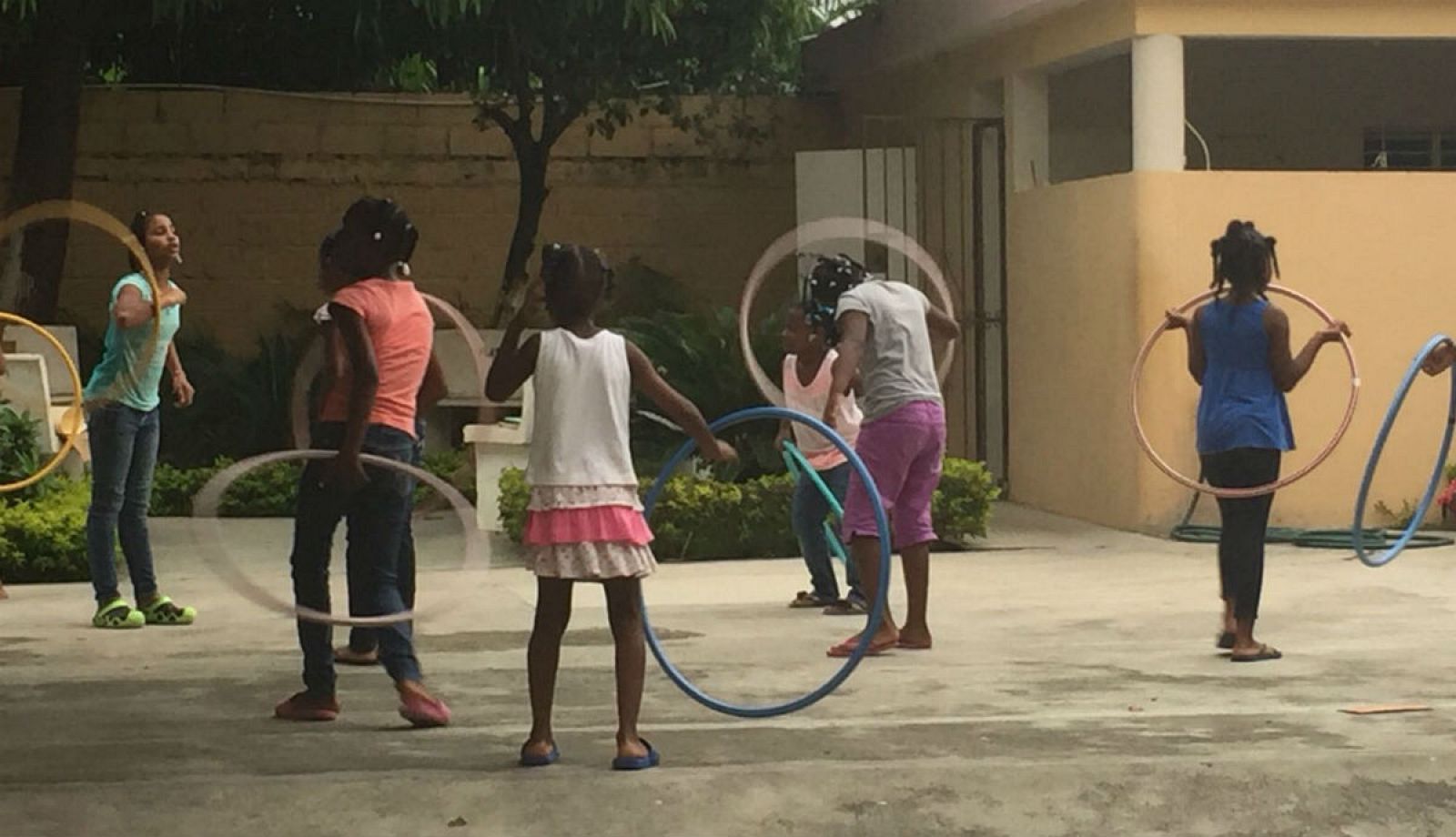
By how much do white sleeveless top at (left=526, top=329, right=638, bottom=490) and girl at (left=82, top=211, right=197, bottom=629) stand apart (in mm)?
3301

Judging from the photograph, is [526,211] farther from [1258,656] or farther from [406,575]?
[1258,656]

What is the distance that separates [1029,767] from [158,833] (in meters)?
2.43

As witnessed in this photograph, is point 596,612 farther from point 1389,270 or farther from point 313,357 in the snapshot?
point 1389,270

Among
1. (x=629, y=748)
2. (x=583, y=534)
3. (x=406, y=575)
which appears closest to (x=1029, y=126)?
(x=406, y=575)

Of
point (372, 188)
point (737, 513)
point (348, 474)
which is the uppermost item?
point (372, 188)

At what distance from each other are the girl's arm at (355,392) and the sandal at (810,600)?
3.74 m

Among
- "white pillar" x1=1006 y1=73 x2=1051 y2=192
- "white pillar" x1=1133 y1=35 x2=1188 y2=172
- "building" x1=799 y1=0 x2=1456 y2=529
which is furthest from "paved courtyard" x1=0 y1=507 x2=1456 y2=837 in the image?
→ "white pillar" x1=1006 y1=73 x2=1051 y2=192

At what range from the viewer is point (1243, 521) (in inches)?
358

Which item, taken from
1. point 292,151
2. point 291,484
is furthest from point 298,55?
point 291,484

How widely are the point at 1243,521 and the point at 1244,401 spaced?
0.49m

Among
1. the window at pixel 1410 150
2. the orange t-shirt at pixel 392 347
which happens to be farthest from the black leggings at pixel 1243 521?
the window at pixel 1410 150

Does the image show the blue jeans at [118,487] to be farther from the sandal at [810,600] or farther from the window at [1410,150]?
the window at [1410,150]

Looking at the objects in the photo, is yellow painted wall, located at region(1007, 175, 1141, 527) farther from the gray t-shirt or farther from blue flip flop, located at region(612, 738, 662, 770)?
blue flip flop, located at region(612, 738, 662, 770)

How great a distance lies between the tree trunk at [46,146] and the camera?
16734 millimetres
